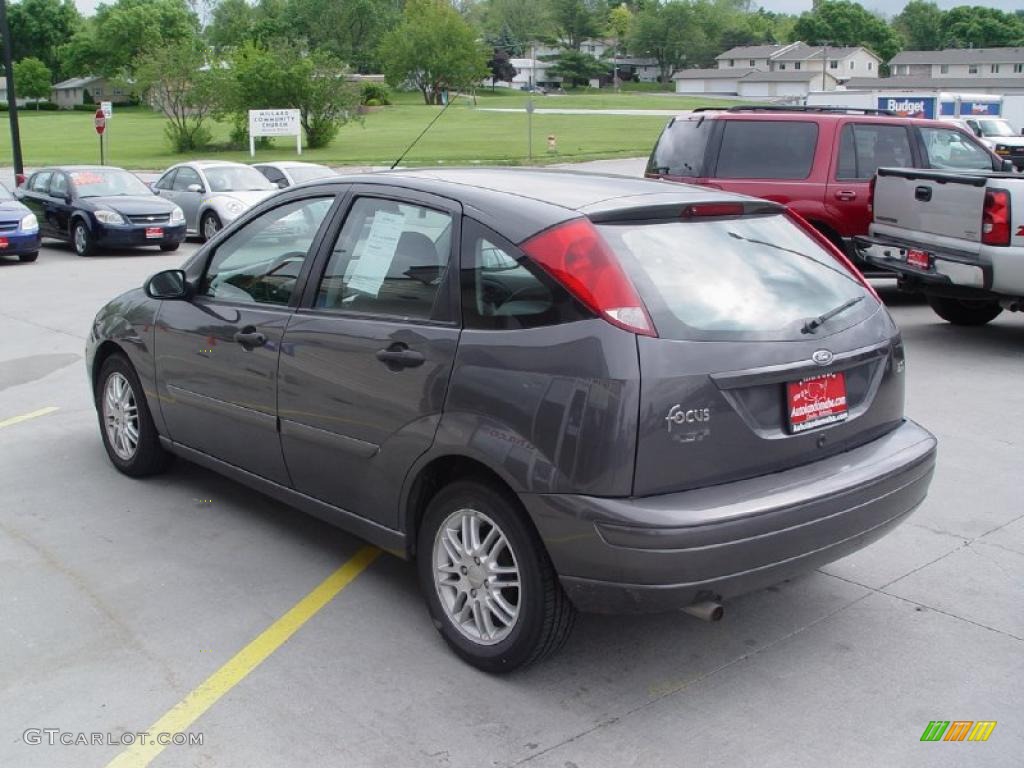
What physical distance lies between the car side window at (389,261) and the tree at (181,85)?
46.4 m

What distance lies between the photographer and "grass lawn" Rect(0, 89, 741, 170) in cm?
4497

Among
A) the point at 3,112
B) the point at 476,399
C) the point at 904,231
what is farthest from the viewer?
the point at 3,112

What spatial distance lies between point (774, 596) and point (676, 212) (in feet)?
5.45

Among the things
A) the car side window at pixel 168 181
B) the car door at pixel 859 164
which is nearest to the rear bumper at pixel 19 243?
the car side window at pixel 168 181

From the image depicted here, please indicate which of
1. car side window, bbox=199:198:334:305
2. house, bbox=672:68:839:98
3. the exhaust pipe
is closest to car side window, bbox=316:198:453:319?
car side window, bbox=199:198:334:305

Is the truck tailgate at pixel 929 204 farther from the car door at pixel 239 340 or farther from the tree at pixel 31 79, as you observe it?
the tree at pixel 31 79

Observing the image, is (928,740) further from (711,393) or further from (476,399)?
(476,399)

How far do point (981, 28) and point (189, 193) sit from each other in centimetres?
16267

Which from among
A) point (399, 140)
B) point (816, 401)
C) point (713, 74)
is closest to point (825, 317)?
point (816, 401)

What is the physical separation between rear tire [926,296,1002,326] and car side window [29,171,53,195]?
1567cm

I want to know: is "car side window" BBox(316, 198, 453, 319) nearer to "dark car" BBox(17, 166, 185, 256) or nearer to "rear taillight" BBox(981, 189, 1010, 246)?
"rear taillight" BBox(981, 189, 1010, 246)

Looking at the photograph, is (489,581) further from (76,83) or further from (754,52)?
(754,52)

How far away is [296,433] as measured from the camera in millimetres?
4699

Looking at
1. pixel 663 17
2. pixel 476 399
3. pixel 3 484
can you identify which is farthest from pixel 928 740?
pixel 663 17
